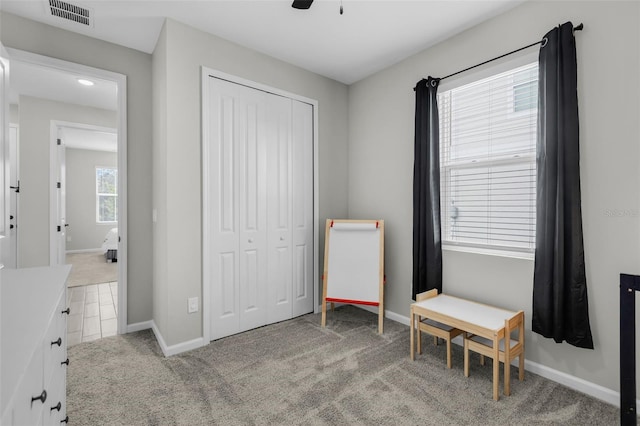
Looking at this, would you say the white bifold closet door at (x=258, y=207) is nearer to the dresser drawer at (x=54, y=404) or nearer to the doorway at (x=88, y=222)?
the doorway at (x=88, y=222)

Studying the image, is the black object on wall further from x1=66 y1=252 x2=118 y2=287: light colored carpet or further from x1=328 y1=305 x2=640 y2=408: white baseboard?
x1=66 y1=252 x2=118 y2=287: light colored carpet

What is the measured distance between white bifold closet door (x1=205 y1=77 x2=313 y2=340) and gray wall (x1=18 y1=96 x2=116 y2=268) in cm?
294

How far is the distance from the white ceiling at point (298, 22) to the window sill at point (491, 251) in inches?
68.3

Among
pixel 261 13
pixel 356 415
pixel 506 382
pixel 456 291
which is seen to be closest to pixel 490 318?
pixel 506 382

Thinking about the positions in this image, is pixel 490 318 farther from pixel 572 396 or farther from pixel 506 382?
pixel 572 396

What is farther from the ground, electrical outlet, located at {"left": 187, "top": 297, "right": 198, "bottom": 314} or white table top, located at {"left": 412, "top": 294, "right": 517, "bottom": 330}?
white table top, located at {"left": 412, "top": 294, "right": 517, "bottom": 330}

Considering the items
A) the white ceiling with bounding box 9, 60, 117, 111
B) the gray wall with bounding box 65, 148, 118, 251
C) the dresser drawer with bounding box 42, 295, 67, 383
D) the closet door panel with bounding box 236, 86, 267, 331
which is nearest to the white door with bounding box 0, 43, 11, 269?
the dresser drawer with bounding box 42, 295, 67, 383

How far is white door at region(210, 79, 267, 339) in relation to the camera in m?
2.67

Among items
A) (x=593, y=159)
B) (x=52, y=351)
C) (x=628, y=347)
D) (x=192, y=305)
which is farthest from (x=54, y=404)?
(x=593, y=159)

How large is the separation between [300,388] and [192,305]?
3.68 feet

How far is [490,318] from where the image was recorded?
6.82ft

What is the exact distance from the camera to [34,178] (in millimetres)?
3973

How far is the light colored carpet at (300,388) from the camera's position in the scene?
1.73 m

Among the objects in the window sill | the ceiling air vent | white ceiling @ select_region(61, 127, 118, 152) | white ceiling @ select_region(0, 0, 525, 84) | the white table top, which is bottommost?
the white table top
